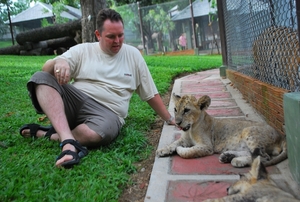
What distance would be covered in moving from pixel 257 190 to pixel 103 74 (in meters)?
2.56

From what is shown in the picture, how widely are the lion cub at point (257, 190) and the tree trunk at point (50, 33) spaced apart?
16.2 m

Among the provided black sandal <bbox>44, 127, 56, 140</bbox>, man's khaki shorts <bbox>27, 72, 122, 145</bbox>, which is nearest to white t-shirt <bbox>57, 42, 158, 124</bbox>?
man's khaki shorts <bbox>27, 72, 122, 145</bbox>

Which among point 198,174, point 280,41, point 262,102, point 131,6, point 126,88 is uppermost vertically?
point 131,6

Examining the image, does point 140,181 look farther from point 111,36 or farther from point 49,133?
point 111,36

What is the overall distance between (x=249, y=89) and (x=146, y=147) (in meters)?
2.29

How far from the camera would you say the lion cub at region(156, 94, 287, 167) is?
3219 millimetres

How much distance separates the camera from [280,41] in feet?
12.7

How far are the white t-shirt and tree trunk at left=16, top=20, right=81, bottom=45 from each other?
13751mm

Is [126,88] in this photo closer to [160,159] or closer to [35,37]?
[160,159]

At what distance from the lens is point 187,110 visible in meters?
3.63

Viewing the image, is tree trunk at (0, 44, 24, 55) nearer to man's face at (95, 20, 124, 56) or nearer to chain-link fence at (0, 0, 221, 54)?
chain-link fence at (0, 0, 221, 54)

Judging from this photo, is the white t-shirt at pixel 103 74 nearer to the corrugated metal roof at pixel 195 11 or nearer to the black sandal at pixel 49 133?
the black sandal at pixel 49 133

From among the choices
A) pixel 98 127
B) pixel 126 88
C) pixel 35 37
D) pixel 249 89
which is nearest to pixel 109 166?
pixel 98 127

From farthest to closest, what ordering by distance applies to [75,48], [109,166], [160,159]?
[75,48] < [160,159] < [109,166]
